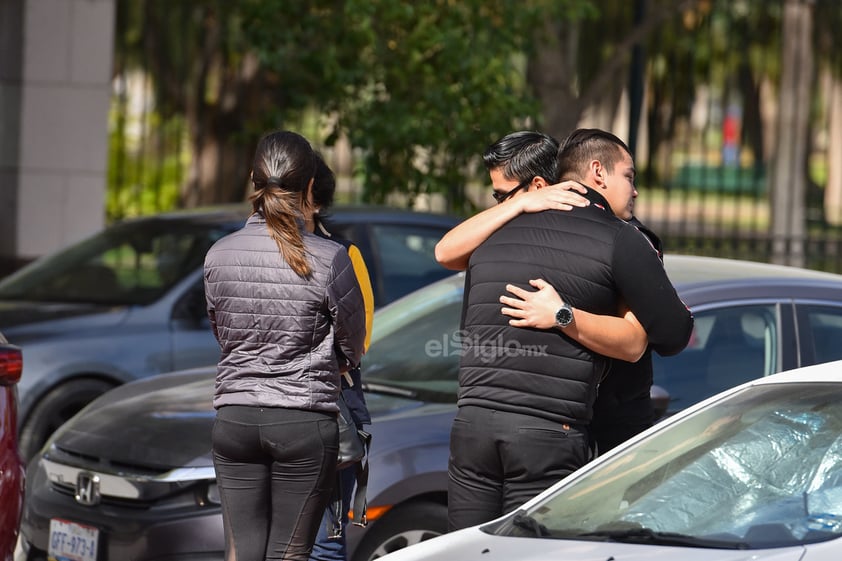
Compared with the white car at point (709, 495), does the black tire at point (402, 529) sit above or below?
below

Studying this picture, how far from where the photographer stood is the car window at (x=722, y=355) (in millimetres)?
5129

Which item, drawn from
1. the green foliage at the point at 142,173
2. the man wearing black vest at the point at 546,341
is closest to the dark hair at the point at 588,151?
the man wearing black vest at the point at 546,341

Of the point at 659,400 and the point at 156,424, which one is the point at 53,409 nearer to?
the point at 156,424

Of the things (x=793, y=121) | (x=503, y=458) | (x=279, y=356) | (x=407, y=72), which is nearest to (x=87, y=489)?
(x=279, y=356)

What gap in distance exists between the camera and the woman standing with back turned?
391 cm

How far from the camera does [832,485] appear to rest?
10.5ft

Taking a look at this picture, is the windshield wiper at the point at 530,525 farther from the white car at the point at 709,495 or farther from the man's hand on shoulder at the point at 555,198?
the man's hand on shoulder at the point at 555,198

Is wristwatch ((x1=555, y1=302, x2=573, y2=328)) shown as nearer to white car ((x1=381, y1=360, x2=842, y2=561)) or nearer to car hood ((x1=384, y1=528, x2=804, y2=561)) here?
white car ((x1=381, y1=360, x2=842, y2=561))

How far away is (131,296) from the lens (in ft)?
25.6

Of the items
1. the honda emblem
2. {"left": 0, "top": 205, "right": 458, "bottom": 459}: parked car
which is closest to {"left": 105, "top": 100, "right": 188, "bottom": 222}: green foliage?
{"left": 0, "top": 205, "right": 458, "bottom": 459}: parked car

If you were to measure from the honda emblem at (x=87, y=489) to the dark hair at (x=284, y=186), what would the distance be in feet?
5.44

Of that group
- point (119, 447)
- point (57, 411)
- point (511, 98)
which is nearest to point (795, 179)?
point (511, 98)

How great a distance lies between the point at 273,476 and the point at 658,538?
52.1 inches

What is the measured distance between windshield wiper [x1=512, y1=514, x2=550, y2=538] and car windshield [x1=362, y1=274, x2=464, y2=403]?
59.0 inches
